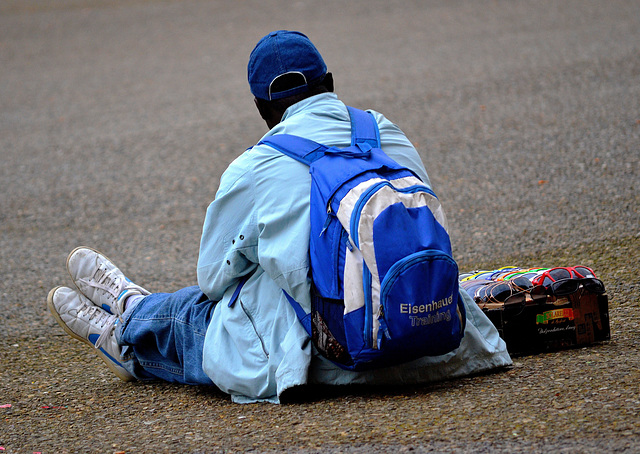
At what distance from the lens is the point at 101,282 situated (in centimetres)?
366

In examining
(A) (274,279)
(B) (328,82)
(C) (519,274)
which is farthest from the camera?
(C) (519,274)

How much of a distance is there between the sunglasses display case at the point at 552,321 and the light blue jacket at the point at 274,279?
18 centimetres

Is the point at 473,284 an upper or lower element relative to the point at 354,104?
lower

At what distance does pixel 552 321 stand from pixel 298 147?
1.27 metres

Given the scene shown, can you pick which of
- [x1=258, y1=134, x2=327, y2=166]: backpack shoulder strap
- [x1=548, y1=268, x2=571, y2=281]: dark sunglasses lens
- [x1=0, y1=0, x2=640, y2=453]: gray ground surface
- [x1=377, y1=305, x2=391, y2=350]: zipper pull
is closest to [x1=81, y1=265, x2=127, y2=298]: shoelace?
[x1=0, y1=0, x2=640, y2=453]: gray ground surface

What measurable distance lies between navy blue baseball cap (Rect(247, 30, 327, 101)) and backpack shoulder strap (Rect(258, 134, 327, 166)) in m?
0.21

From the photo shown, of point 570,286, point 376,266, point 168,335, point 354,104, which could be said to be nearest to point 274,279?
point 376,266

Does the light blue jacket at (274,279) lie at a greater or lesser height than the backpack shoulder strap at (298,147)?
lesser

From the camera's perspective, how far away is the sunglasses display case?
3.15m

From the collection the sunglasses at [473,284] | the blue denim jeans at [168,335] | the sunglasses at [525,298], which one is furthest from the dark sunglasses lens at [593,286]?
the blue denim jeans at [168,335]

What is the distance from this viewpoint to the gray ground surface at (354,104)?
2.70m

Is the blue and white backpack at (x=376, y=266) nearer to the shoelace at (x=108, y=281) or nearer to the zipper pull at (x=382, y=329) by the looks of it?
the zipper pull at (x=382, y=329)

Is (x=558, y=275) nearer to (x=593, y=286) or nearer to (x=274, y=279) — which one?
(x=593, y=286)

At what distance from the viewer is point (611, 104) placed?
296 inches
